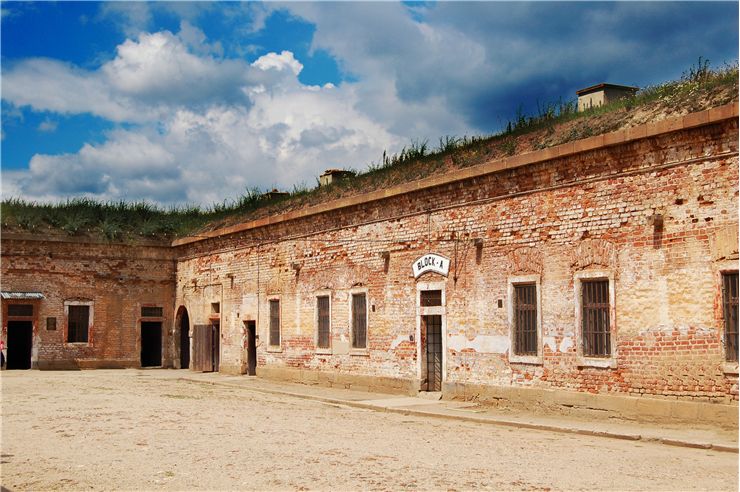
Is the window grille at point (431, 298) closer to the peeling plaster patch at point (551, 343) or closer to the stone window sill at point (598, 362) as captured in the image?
the peeling plaster patch at point (551, 343)

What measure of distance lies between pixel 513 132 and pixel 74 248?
19166 mm

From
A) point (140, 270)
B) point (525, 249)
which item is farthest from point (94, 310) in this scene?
point (525, 249)

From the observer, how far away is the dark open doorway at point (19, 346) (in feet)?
105

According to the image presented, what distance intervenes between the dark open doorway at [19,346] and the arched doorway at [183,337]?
5637 mm

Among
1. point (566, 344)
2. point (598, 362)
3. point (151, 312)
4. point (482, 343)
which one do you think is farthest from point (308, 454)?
point (151, 312)

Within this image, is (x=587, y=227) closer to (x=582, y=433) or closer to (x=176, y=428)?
(x=582, y=433)

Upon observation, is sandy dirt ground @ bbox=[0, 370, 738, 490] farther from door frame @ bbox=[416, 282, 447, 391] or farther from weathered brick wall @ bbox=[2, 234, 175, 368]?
weathered brick wall @ bbox=[2, 234, 175, 368]

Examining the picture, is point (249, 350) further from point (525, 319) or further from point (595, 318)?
point (595, 318)

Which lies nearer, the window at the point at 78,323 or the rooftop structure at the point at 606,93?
the rooftop structure at the point at 606,93

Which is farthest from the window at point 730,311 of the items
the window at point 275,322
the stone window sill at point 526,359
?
the window at point 275,322

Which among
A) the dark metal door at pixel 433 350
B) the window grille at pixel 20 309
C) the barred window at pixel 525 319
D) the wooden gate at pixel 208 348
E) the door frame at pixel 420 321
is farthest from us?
the window grille at pixel 20 309

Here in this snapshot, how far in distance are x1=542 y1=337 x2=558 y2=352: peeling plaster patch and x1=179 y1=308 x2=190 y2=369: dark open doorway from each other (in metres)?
20.1

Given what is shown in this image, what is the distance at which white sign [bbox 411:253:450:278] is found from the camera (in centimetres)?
1848

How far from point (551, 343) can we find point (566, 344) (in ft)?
1.25
